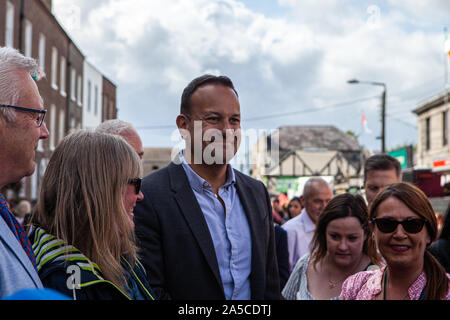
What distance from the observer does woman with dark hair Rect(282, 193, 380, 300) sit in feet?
11.3

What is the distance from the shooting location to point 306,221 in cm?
552

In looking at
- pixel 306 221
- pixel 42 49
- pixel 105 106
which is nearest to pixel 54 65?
pixel 42 49

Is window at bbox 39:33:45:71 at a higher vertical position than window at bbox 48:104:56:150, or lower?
higher

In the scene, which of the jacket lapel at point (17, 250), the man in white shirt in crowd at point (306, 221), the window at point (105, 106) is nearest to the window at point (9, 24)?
the window at point (105, 106)

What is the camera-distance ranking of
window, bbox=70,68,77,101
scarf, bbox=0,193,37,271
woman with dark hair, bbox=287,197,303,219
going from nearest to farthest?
1. scarf, bbox=0,193,37,271
2. woman with dark hair, bbox=287,197,303,219
3. window, bbox=70,68,77,101

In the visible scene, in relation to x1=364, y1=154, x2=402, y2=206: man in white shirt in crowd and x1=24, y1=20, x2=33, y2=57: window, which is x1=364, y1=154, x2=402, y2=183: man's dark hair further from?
x1=24, y1=20, x2=33, y2=57: window

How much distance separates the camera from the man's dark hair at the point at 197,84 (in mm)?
2756

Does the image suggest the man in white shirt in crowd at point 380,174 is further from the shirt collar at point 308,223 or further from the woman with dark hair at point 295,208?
the woman with dark hair at point 295,208

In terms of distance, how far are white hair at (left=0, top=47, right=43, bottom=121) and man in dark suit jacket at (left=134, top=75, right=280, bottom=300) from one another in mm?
1022

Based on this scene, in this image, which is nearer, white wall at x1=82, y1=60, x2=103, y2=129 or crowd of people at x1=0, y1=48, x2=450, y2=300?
crowd of people at x1=0, y1=48, x2=450, y2=300

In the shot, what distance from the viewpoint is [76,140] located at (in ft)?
6.40

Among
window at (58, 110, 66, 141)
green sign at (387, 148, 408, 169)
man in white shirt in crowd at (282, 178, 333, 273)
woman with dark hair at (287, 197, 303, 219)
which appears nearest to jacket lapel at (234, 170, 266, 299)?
man in white shirt in crowd at (282, 178, 333, 273)

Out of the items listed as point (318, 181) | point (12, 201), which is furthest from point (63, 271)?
point (12, 201)

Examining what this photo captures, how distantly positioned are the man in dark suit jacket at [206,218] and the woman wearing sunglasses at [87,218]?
52 centimetres
